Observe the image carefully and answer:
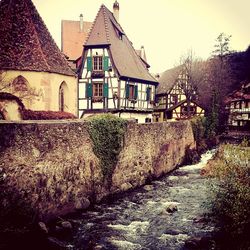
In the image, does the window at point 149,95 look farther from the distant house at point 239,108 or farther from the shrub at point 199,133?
the distant house at point 239,108

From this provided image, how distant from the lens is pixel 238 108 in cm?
4128

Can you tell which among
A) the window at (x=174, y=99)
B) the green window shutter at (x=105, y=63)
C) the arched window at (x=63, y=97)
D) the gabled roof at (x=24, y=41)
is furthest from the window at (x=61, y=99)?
the window at (x=174, y=99)

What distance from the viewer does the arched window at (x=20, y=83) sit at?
20203 mm

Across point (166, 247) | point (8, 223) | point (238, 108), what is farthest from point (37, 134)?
point (238, 108)

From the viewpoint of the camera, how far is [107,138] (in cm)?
1564

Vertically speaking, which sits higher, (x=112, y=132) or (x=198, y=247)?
(x=112, y=132)

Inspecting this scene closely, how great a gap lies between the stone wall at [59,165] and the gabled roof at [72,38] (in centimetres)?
1624

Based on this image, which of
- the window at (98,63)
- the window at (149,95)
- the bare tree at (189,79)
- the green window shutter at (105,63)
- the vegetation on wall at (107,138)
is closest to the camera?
the vegetation on wall at (107,138)

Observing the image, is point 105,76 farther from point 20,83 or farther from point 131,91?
point 20,83

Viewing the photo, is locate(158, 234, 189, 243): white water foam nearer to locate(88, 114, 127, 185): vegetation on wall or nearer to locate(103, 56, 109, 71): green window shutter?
locate(88, 114, 127, 185): vegetation on wall

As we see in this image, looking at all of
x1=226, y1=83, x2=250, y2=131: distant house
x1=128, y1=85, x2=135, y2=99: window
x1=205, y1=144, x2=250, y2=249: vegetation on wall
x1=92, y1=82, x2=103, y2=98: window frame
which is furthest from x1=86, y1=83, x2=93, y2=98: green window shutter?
x1=226, y1=83, x2=250, y2=131: distant house

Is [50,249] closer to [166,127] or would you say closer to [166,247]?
[166,247]

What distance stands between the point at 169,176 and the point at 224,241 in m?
11.3

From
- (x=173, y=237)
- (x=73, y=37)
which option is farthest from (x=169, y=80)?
(x=173, y=237)
